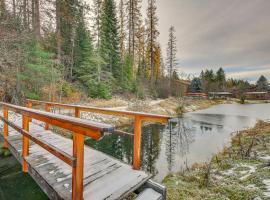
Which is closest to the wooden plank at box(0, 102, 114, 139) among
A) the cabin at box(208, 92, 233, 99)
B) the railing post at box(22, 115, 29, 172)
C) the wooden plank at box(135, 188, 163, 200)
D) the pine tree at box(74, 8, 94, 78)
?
the railing post at box(22, 115, 29, 172)

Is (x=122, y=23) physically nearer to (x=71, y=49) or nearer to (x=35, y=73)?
(x=71, y=49)

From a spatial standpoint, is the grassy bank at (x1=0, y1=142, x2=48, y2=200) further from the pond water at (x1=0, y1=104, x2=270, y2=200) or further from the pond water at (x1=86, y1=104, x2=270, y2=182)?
the pond water at (x1=86, y1=104, x2=270, y2=182)

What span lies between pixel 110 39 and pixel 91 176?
60.3 feet

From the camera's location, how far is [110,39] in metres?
18.6

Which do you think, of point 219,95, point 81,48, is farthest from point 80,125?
point 219,95

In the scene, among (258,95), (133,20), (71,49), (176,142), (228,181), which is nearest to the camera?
(228,181)

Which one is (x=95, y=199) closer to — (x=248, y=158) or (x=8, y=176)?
(x=8, y=176)

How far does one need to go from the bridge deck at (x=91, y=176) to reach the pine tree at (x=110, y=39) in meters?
15.4

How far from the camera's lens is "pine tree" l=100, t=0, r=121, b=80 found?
17.5m

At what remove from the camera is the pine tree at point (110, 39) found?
17531 mm

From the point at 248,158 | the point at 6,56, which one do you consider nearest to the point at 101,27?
the point at 6,56

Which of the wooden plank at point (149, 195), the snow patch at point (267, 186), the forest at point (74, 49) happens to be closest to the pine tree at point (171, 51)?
the forest at point (74, 49)

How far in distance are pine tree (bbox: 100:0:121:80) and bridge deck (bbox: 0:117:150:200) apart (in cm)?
1538

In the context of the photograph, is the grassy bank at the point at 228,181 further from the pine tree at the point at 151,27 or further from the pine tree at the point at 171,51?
the pine tree at the point at 171,51
